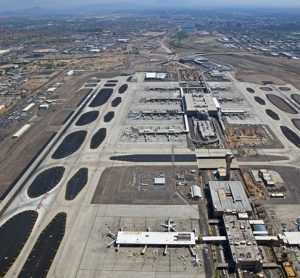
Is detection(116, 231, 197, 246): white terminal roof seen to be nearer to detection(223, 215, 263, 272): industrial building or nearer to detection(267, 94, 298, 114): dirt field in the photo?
detection(223, 215, 263, 272): industrial building

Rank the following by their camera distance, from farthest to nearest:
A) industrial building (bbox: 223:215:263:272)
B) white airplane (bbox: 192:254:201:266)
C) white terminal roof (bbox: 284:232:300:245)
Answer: white terminal roof (bbox: 284:232:300:245)
white airplane (bbox: 192:254:201:266)
industrial building (bbox: 223:215:263:272)

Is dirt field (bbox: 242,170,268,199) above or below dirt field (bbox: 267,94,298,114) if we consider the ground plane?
below

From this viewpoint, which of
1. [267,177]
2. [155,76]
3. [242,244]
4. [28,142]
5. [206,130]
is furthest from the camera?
[155,76]

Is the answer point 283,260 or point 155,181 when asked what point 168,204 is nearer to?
point 155,181

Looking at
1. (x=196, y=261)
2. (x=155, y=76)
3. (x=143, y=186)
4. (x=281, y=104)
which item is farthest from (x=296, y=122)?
(x=155, y=76)

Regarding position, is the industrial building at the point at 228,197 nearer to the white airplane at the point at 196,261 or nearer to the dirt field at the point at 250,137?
the white airplane at the point at 196,261

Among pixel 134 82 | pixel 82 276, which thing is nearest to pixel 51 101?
pixel 134 82

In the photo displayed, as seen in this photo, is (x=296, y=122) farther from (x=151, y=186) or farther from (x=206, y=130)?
(x=151, y=186)

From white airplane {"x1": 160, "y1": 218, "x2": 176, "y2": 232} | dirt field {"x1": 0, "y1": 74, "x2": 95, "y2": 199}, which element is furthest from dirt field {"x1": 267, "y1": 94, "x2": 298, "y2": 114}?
dirt field {"x1": 0, "y1": 74, "x2": 95, "y2": 199}
